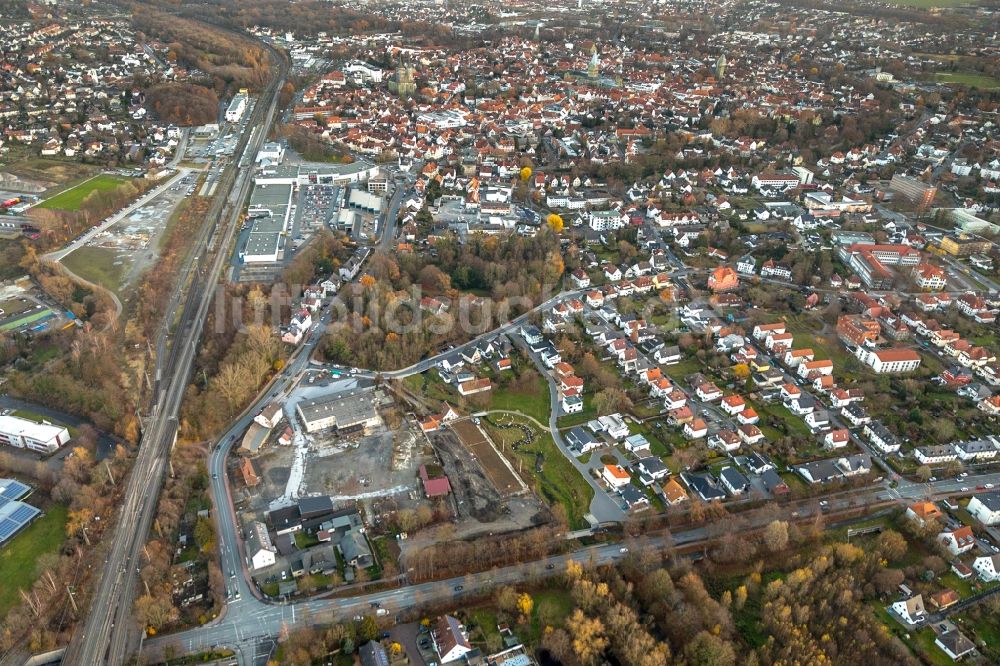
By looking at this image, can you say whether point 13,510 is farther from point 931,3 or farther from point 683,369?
point 931,3

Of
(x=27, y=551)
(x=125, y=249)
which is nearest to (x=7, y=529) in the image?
(x=27, y=551)

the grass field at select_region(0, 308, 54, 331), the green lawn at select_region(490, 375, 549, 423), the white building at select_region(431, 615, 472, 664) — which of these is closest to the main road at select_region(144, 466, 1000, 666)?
the white building at select_region(431, 615, 472, 664)

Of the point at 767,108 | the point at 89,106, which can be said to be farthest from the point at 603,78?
the point at 89,106

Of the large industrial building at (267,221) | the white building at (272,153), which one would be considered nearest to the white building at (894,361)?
the large industrial building at (267,221)

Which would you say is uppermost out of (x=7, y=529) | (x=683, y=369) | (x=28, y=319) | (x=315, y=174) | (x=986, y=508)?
(x=315, y=174)

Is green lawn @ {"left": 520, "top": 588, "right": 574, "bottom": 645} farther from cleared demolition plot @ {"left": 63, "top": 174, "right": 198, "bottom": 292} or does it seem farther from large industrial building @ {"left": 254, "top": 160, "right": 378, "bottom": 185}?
large industrial building @ {"left": 254, "top": 160, "right": 378, "bottom": 185}
